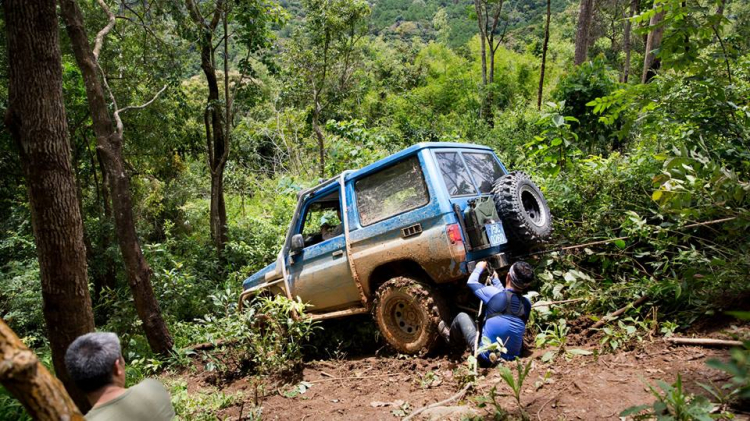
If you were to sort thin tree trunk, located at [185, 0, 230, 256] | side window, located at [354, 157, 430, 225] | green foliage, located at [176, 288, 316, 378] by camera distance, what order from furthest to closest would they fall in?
thin tree trunk, located at [185, 0, 230, 256]
green foliage, located at [176, 288, 316, 378]
side window, located at [354, 157, 430, 225]

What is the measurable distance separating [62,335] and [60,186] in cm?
118

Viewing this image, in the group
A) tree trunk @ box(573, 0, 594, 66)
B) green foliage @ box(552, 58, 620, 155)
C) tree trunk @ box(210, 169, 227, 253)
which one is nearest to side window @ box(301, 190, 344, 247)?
green foliage @ box(552, 58, 620, 155)

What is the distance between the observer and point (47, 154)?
3.46 meters

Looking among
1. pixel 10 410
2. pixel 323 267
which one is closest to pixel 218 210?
pixel 323 267

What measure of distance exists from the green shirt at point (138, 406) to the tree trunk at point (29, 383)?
1.05 m

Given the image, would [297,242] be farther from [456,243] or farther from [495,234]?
[495,234]

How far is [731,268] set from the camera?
357cm

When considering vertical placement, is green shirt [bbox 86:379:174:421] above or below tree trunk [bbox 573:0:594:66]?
below

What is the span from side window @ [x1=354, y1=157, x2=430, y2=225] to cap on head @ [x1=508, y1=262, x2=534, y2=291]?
1070mm

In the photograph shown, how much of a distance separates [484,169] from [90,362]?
4.16m

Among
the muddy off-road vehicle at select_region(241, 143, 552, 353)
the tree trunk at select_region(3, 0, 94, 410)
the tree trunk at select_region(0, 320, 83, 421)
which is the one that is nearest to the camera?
the tree trunk at select_region(0, 320, 83, 421)

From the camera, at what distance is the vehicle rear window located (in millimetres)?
4984

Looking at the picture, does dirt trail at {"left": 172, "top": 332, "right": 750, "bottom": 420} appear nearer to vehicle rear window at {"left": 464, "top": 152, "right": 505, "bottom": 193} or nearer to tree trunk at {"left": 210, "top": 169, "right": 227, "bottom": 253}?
vehicle rear window at {"left": 464, "top": 152, "right": 505, "bottom": 193}

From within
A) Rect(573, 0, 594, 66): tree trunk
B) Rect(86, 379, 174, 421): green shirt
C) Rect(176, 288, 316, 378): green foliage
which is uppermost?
Rect(573, 0, 594, 66): tree trunk
